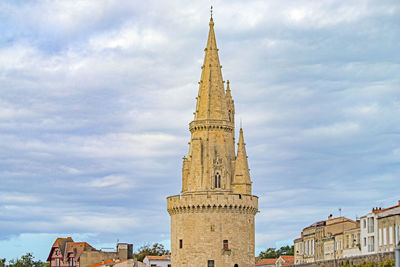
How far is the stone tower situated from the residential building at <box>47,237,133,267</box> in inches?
1530

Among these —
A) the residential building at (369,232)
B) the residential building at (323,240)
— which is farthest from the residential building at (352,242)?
the residential building at (369,232)

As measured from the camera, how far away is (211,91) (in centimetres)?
8644

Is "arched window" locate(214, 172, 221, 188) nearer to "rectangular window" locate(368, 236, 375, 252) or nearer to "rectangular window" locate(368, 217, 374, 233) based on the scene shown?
"rectangular window" locate(368, 217, 374, 233)

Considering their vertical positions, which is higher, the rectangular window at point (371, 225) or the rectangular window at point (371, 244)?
the rectangular window at point (371, 225)

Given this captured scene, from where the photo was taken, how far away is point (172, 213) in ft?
279

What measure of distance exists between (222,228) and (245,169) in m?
7.71

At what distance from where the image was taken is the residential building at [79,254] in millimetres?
121438

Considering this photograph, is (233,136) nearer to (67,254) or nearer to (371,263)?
(371,263)

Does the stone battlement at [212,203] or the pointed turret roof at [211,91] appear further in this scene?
the pointed turret roof at [211,91]

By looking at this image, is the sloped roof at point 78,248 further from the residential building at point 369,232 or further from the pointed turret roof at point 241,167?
the residential building at point 369,232

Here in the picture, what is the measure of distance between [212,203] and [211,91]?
13.3 metres

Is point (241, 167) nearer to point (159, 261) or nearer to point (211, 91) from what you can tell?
point (211, 91)

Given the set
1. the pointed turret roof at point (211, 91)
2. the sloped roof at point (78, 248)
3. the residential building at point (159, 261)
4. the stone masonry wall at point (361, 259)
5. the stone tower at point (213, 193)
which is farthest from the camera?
the sloped roof at point (78, 248)

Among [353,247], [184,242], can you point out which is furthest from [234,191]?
[353,247]
